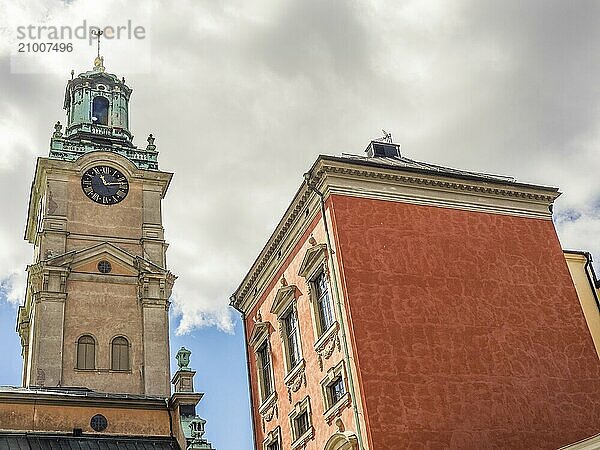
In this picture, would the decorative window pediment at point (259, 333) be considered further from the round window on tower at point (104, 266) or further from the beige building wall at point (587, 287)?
the round window on tower at point (104, 266)

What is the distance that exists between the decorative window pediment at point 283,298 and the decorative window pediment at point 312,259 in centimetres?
98

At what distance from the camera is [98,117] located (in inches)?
1993

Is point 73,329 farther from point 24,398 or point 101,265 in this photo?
point 24,398

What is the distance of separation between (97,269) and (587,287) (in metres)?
24.6

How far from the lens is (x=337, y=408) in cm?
2412

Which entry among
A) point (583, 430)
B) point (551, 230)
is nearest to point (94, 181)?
point (551, 230)

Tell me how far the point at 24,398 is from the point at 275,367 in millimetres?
8957

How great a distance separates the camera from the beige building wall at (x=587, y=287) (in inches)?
1166

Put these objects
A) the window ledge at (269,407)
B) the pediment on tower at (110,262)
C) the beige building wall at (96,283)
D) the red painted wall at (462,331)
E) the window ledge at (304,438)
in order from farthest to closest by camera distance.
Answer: the pediment on tower at (110,262) → the beige building wall at (96,283) → the window ledge at (269,407) → the window ledge at (304,438) → the red painted wall at (462,331)

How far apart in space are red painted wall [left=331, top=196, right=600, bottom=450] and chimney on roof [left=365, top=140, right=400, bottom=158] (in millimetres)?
5168

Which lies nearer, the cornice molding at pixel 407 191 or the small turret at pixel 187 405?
the cornice molding at pixel 407 191

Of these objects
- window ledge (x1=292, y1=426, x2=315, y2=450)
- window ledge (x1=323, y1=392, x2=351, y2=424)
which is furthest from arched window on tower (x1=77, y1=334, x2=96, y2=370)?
window ledge (x1=323, y1=392, x2=351, y2=424)

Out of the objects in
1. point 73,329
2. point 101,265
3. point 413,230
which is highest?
point 101,265

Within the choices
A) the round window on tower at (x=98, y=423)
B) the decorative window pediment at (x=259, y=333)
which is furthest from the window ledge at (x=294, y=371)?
the round window on tower at (x=98, y=423)
